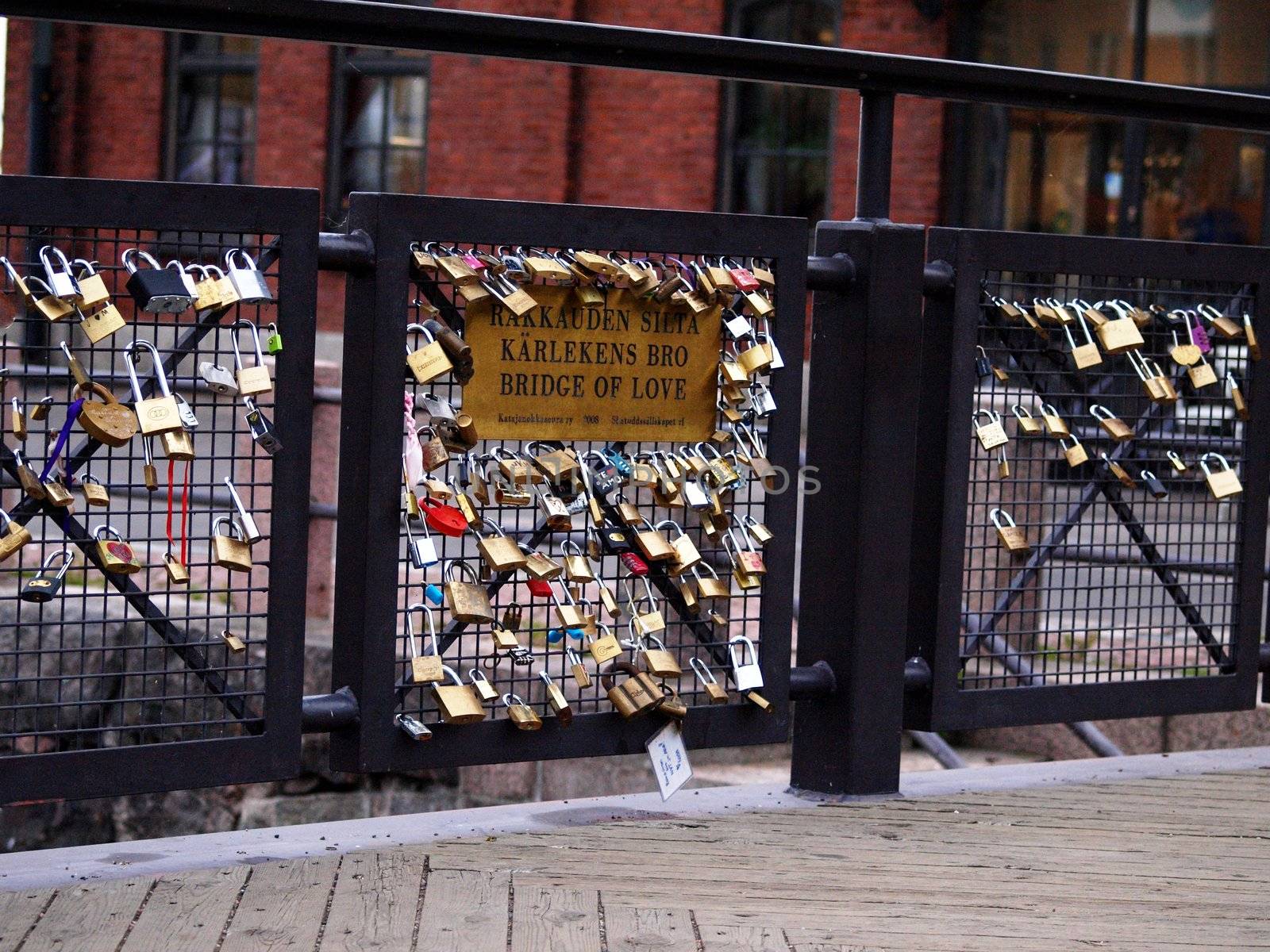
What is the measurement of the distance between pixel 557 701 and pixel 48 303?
119 centimetres

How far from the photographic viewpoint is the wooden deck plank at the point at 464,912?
252cm

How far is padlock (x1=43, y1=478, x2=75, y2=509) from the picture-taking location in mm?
2697

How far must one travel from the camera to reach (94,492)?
271 centimetres

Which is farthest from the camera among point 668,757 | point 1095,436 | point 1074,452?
point 1095,436

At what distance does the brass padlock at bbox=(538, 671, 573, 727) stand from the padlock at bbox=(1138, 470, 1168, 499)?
1.50 m

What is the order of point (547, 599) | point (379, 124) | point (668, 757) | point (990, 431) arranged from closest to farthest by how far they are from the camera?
point (547, 599) < point (668, 757) < point (990, 431) < point (379, 124)

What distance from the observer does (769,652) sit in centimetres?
338

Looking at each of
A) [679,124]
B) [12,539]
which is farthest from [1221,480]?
[679,124]

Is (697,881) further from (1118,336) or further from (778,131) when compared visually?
(778,131)

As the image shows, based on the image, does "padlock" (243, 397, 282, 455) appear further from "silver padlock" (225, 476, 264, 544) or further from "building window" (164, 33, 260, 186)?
"building window" (164, 33, 260, 186)

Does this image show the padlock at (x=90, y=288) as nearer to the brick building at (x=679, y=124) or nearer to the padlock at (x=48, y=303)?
the padlock at (x=48, y=303)

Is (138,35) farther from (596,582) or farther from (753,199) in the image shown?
(596,582)

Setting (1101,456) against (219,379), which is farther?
(1101,456)

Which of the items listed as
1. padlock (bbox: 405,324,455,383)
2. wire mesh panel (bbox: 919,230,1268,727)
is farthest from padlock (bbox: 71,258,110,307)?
wire mesh panel (bbox: 919,230,1268,727)
